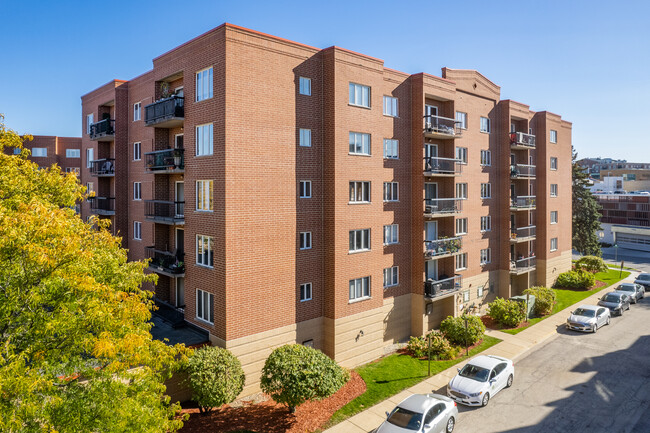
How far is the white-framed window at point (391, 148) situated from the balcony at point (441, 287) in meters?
8.63

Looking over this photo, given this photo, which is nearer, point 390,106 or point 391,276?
point 390,106

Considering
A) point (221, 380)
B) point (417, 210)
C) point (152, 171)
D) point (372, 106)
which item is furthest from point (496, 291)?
point (152, 171)

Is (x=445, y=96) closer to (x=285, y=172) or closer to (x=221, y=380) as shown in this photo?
(x=285, y=172)

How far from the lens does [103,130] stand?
30.8 m

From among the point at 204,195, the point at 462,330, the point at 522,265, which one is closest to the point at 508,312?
the point at 462,330

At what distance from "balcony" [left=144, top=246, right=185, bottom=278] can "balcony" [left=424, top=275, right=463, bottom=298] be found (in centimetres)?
1539

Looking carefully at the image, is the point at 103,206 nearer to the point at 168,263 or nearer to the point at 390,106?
the point at 168,263

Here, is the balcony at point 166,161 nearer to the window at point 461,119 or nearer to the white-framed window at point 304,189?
the white-framed window at point 304,189

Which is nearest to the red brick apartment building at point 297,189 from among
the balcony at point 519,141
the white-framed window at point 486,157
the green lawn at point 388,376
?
the white-framed window at point 486,157

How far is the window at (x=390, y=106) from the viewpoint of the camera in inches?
1026

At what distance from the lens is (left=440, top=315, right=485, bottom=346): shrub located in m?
26.3

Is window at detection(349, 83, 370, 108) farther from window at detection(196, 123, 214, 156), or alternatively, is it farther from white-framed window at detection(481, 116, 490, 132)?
white-framed window at detection(481, 116, 490, 132)

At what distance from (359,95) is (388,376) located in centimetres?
1584

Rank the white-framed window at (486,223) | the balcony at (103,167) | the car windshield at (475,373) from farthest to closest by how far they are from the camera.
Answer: the white-framed window at (486,223) → the balcony at (103,167) → the car windshield at (475,373)
